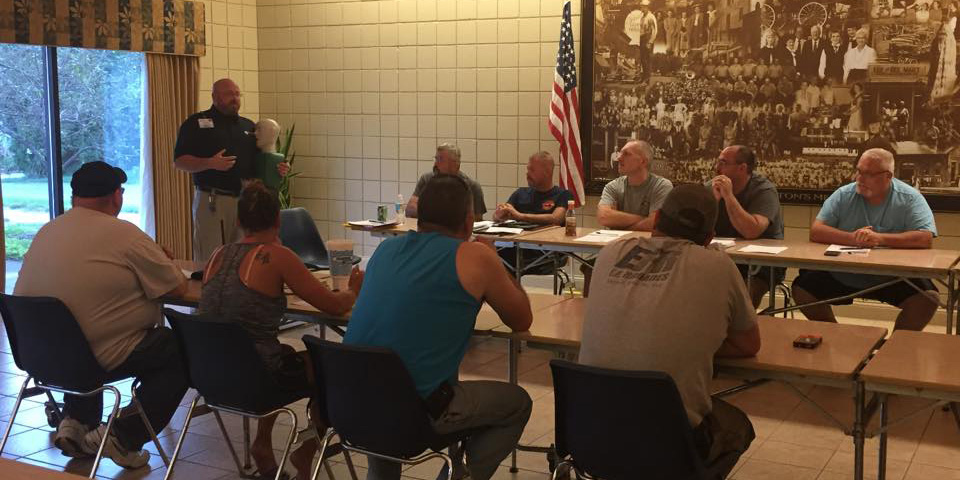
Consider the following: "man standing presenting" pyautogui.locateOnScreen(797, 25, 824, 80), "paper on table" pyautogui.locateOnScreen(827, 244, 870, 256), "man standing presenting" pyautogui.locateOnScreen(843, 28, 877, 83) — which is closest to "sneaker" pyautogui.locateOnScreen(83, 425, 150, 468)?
"paper on table" pyautogui.locateOnScreen(827, 244, 870, 256)

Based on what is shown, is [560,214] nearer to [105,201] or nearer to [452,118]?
[452,118]

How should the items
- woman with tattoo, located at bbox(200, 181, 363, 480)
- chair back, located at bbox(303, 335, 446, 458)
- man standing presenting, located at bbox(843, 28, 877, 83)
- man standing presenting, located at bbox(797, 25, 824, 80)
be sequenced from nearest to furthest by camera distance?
chair back, located at bbox(303, 335, 446, 458) < woman with tattoo, located at bbox(200, 181, 363, 480) < man standing presenting, located at bbox(843, 28, 877, 83) < man standing presenting, located at bbox(797, 25, 824, 80)

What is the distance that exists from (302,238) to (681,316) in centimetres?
382

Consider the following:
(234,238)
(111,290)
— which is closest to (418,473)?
(111,290)

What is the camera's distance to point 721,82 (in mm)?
7031

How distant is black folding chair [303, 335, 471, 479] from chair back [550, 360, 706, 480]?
1.34ft

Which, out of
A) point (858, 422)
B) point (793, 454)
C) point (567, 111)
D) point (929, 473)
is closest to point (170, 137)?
point (567, 111)

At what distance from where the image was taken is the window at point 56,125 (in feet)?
24.2

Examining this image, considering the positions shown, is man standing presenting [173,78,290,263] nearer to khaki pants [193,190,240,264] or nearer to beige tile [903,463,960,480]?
khaki pants [193,190,240,264]

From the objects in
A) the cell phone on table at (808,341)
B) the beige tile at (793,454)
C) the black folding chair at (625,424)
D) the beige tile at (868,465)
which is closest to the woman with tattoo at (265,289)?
the black folding chair at (625,424)

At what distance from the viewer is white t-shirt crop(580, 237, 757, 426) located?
8.66 feet

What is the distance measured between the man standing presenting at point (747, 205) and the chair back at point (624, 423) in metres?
3.02

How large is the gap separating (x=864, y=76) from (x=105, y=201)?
4.94m

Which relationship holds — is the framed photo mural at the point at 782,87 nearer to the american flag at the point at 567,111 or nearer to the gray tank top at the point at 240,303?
the american flag at the point at 567,111
